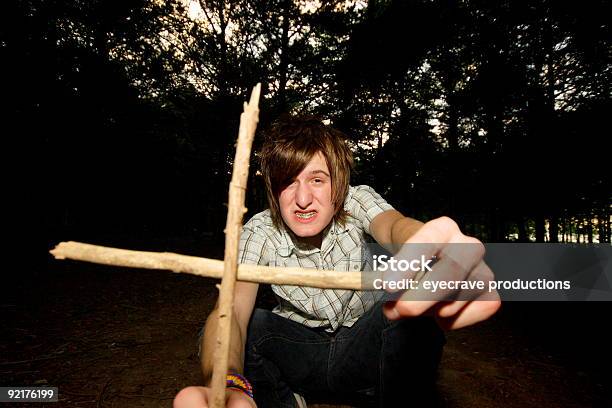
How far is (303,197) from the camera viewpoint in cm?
204

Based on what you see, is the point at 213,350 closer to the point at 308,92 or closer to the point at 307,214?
the point at 307,214

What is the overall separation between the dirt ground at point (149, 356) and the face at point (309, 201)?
2038 millimetres

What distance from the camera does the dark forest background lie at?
32.8ft

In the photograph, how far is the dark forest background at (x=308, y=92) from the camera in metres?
10.0

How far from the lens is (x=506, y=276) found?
26.3 feet

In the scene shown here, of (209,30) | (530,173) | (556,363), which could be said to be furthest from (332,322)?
(209,30)

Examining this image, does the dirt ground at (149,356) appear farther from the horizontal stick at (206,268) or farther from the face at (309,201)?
the horizontal stick at (206,268)

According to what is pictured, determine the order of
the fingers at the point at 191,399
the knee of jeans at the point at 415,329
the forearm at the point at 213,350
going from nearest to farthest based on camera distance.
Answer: the fingers at the point at 191,399
the forearm at the point at 213,350
the knee of jeans at the point at 415,329

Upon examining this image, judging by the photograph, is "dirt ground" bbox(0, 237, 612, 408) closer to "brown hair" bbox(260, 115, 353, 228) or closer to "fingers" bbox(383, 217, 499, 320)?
"brown hair" bbox(260, 115, 353, 228)

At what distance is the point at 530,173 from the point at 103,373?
50.1 feet

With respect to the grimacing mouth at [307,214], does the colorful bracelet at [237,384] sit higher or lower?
lower

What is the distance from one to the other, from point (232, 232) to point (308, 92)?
14.3 meters

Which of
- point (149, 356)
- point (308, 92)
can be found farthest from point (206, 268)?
point (308, 92)

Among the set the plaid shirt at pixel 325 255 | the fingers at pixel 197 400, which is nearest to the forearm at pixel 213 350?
the fingers at pixel 197 400
